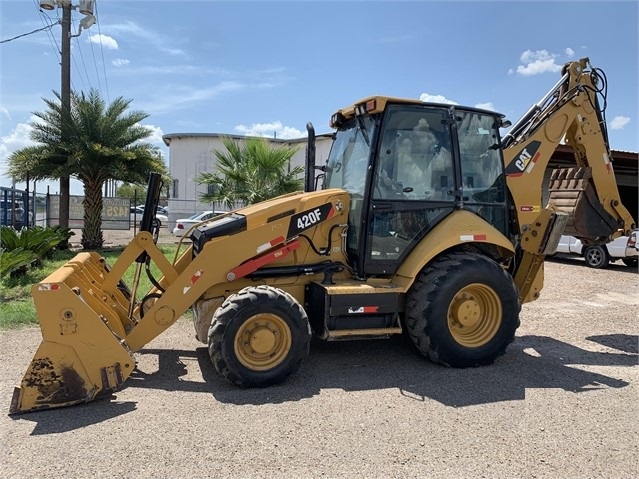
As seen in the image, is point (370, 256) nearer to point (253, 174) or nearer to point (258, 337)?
point (258, 337)

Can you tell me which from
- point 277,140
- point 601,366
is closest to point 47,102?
point 277,140

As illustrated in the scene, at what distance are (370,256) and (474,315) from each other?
128 centimetres

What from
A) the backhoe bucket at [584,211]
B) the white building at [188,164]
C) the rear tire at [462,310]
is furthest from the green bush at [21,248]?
the white building at [188,164]

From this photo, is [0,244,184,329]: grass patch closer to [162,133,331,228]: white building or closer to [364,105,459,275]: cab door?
[364,105,459,275]: cab door

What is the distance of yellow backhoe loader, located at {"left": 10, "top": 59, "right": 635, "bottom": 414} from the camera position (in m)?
4.90

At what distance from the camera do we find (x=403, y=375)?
5234 millimetres

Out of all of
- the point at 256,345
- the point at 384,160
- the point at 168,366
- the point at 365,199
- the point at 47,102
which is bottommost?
the point at 168,366

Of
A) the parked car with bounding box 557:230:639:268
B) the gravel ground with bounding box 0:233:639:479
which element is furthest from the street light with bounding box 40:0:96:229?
the parked car with bounding box 557:230:639:268

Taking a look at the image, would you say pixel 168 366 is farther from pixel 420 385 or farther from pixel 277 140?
pixel 277 140

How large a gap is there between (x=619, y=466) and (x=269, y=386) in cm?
281

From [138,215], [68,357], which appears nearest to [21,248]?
[68,357]

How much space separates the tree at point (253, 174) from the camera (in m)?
13.1

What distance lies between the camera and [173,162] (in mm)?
30781

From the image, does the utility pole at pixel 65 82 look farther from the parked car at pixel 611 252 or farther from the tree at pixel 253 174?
the parked car at pixel 611 252
